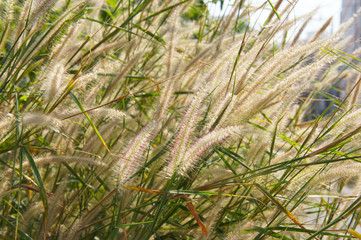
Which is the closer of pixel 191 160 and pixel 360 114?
pixel 191 160

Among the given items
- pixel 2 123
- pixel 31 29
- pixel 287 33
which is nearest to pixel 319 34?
pixel 287 33

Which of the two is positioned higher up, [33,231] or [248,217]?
[248,217]

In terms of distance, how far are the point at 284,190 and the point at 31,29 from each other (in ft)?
3.28

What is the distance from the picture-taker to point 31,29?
1.21m

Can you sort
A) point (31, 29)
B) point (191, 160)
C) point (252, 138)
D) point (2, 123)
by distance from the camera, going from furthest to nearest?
point (252, 138) < point (31, 29) < point (2, 123) < point (191, 160)

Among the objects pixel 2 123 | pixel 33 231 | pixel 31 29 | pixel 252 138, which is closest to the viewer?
pixel 2 123

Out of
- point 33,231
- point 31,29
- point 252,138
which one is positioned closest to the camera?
point 31,29

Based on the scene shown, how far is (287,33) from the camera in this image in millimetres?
1557

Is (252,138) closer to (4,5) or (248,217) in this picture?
(248,217)

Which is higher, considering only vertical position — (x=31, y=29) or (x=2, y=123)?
(x=31, y=29)

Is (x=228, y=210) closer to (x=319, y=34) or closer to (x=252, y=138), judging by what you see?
(x=252, y=138)

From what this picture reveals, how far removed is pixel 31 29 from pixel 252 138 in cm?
100

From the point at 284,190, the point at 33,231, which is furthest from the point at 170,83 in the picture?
the point at 33,231

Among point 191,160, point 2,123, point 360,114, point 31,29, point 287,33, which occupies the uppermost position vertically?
point 287,33
